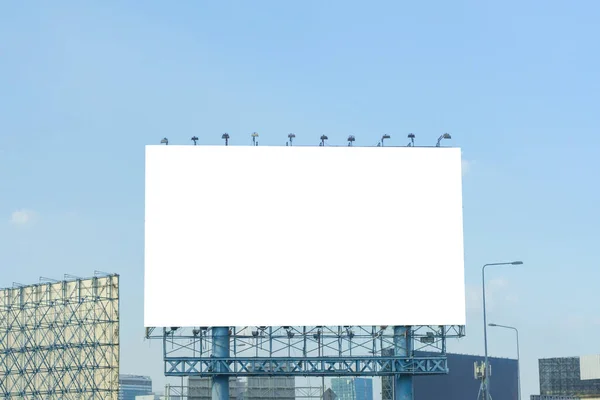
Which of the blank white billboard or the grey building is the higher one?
the blank white billboard

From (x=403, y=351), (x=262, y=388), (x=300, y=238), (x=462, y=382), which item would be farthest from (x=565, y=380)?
(x=300, y=238)

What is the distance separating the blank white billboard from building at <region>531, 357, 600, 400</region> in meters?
70.2

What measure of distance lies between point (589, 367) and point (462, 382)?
3671cm

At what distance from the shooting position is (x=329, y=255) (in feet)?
169

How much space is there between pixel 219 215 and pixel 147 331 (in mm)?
6812

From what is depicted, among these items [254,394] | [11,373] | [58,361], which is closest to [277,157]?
[254,394]

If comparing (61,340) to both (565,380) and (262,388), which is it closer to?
(262,388)

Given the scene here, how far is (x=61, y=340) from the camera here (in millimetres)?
63312

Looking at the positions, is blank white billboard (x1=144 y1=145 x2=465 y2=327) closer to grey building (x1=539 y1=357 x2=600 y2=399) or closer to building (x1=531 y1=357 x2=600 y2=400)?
building (x1=531 y1=357 x2=600 y2=400)

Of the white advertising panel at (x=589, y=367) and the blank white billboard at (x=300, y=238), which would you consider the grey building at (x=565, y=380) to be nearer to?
the white advertising panel at (x=589, y=367)

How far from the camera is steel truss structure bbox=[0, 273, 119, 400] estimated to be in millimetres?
60312

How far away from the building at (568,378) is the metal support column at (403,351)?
68.6 meters

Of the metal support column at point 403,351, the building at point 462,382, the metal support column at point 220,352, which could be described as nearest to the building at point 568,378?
the building at point 462,382

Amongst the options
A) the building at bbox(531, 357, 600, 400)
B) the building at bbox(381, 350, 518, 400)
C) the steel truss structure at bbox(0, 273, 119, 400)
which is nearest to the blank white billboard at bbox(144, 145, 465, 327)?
the steel truss structure at bbox(0, 273, 119, 400)
